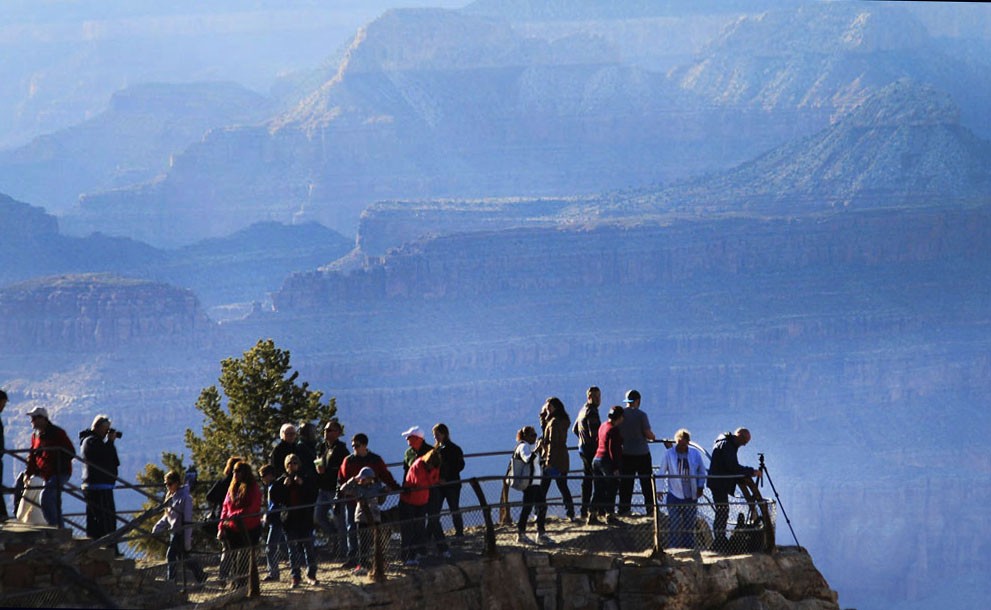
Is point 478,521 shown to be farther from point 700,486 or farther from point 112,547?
point 112,547

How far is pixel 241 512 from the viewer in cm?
2305

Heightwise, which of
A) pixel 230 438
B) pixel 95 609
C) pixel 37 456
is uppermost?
pixel 230 438

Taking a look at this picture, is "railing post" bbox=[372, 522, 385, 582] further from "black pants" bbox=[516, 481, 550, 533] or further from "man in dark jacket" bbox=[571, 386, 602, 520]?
"man in dark jacket" bbox=[571, 386, 602, 520]

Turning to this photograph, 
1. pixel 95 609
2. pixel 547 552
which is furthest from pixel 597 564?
pixel 95 609

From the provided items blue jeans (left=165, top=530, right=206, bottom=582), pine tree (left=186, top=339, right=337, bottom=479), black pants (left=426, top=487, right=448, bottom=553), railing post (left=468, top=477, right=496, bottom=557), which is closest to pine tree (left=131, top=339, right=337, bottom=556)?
pine tree (left=186, top=339, right=337, bottom=479)

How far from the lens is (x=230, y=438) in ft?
161

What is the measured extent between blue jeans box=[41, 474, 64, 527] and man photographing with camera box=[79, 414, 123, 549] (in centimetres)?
58

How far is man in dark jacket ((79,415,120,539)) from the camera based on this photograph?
81.8 ft

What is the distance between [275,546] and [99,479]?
132 inches

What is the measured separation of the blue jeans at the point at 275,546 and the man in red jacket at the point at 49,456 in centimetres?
268

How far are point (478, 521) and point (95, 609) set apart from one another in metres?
6.45

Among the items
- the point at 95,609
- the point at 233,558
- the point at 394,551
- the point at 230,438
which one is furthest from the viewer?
the point at 230,438

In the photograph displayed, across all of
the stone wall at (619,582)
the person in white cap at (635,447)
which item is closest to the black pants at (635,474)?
the person in white cap at (635,447)

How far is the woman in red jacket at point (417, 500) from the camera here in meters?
23.9
